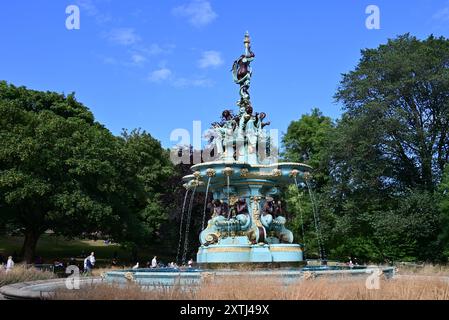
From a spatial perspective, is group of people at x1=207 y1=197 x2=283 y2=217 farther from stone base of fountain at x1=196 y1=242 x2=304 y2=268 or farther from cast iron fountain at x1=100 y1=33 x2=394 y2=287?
stone base of fountain at x1=196 y1=242 x2=304 y2=268

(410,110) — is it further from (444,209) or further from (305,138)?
(305,138)

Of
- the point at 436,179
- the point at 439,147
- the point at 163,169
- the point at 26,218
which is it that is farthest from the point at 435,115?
the point at 26,218

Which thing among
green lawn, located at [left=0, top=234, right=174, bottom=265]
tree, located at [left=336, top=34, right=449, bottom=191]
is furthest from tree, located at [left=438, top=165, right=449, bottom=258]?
green lawn, located at [left=0, top=234, right=174, bottom=265]

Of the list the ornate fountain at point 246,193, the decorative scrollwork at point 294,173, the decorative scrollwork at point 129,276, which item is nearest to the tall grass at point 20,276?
the decorative scrollwork at point 129,276

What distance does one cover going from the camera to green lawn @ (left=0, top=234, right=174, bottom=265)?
43344mm

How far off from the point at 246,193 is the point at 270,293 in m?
11.9

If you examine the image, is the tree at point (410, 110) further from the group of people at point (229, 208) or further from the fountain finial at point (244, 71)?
the group of people at point (229, 208)

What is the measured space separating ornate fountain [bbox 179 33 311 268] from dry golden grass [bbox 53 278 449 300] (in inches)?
327

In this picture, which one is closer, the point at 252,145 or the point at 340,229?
the point at 252,145

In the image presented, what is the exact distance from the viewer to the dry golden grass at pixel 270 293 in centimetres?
820
